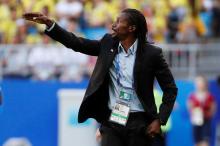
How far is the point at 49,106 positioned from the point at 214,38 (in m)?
3.92

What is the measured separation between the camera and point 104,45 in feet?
24.2

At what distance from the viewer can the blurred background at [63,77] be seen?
15.0m

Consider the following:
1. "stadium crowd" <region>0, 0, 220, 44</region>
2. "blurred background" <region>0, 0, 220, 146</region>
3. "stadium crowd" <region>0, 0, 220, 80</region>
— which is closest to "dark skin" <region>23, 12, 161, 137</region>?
"stadium crowd" <region>0, 0, 220, 44</region>

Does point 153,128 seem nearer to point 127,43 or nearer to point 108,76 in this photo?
point 108,76

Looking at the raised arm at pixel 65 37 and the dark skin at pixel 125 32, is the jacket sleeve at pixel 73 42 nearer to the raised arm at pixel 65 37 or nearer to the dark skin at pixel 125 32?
the raised arm at pixel 65 37

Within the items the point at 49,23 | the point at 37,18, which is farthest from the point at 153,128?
the point at 37,18

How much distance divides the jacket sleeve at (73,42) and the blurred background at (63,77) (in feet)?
23.4

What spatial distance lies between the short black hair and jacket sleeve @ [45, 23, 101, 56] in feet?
1.14

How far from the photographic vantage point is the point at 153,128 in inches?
289

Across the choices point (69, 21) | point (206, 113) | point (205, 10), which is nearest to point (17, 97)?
point (69, 21)

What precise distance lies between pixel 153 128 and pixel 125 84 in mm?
450

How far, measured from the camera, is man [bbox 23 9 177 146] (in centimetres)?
730

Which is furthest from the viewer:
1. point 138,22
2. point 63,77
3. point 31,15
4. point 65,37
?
point 63,77

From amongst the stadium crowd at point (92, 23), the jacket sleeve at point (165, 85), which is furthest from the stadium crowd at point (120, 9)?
the jacket sleeve at point (165, 85)
